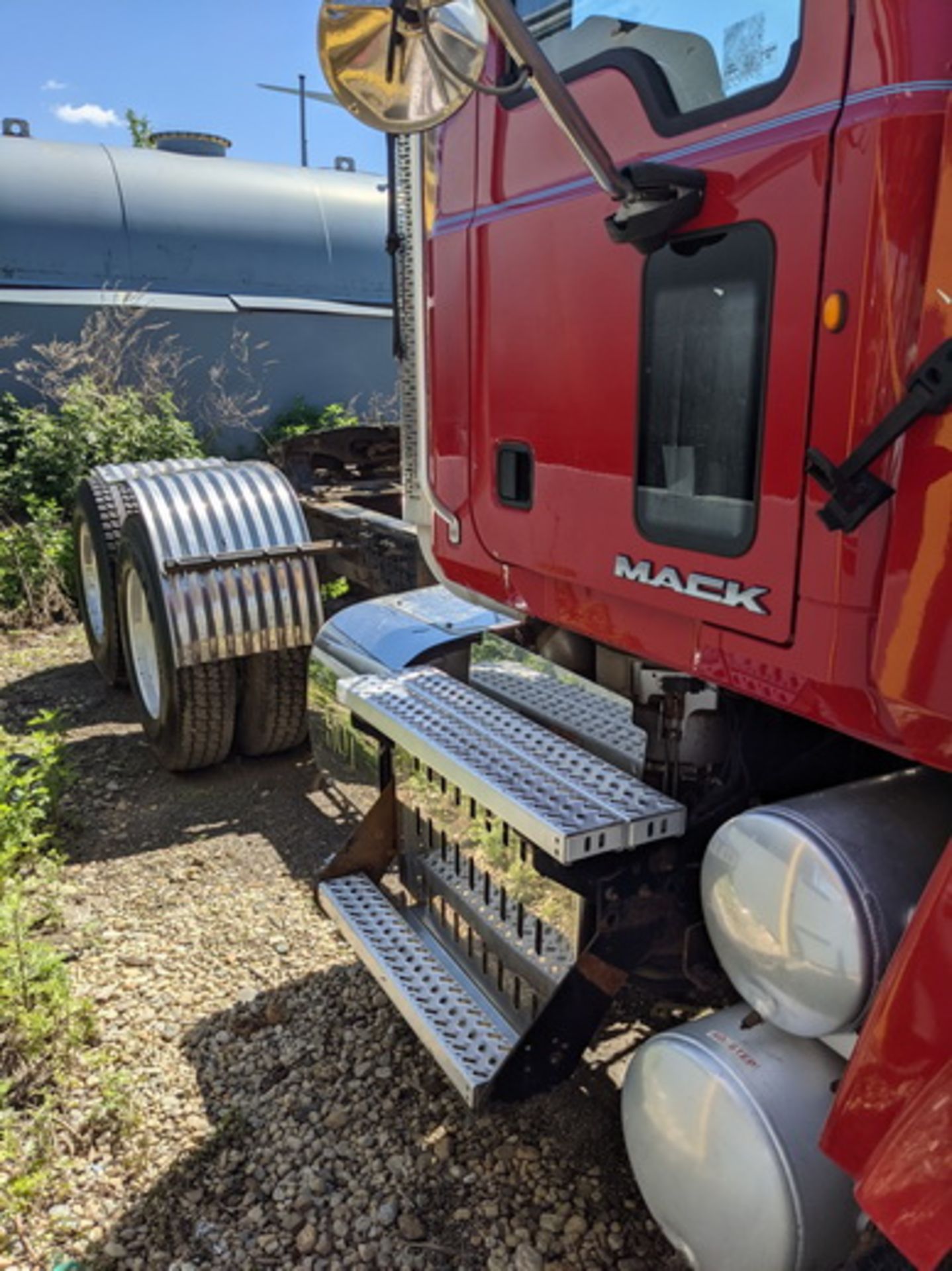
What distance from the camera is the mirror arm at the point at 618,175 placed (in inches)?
52.1

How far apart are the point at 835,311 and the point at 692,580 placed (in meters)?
0.51

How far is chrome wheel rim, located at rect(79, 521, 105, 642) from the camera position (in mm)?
5598

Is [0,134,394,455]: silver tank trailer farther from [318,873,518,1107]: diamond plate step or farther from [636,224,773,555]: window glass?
[636,224,773,555]: window glass

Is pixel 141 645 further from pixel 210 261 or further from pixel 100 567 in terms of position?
pixel 210 261

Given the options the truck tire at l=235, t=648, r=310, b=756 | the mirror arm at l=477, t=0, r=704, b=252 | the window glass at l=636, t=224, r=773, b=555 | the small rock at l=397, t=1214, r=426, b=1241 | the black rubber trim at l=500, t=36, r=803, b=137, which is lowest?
the small rock at l=397, t=1214, r=426, b=1241

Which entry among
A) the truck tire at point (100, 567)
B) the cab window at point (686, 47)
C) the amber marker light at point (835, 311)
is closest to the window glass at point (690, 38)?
the cab window at point (686, 47)

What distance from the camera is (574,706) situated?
2.43m

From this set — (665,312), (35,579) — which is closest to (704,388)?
(665,312)

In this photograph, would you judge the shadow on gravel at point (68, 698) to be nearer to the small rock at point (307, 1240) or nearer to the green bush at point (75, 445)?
the green bush at point (75, 445)

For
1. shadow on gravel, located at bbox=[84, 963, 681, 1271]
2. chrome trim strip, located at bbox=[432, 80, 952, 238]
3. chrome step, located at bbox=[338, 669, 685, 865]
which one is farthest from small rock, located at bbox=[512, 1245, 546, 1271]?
chrome trim strip, located at bbox=[432, 80, 952, 238]

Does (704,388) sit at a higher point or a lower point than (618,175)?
lower

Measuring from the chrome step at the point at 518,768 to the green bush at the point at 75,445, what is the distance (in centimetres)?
652

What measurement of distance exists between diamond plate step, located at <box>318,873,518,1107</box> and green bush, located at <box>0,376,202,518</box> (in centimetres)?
650

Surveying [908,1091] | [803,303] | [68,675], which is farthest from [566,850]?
[68,675]
